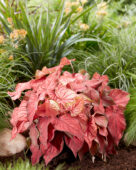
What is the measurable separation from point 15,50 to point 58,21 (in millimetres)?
552

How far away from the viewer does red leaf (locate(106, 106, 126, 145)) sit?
1.63 metres

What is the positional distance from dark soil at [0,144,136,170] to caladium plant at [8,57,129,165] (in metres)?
0.07

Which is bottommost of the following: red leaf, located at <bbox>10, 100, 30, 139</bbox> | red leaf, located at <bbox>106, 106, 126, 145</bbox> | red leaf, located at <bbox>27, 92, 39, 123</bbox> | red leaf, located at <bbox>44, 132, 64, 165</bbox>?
red leaf, located at <bbox>106, 106, 126, 145</bbox>

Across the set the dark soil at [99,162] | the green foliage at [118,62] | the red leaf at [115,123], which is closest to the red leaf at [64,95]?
the red leaf at [115,123]

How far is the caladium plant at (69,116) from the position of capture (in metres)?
1.42

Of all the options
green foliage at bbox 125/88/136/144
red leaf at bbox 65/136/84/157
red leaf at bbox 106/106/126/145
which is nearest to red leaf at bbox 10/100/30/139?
red leaf at bbox 65/136/84/157

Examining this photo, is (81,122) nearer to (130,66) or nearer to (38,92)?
(38,92)

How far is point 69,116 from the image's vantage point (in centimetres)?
145

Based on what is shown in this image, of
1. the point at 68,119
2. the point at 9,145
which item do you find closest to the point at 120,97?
the point at 68,119

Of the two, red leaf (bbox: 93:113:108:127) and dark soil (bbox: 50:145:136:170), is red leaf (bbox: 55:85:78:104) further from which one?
dark soil (bbox: 50:145:136:170)

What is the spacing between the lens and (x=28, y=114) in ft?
4.76

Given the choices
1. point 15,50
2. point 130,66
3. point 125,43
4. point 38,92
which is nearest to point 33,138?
point 38,92

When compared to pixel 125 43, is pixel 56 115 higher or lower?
higher

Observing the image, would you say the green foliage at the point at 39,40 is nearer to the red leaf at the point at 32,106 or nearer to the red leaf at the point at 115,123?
the red leaf at the point at 32,106
